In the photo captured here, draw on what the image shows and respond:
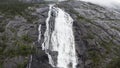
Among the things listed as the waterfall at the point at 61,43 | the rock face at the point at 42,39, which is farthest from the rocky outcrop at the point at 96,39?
the waterfall at the point at 61,43

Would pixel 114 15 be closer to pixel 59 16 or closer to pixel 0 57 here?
pixel 59 16

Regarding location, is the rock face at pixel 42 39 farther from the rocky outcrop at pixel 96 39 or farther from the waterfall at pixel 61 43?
the waterfall at pixel 61 43

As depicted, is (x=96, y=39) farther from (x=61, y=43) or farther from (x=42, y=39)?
(x=42, y=39)

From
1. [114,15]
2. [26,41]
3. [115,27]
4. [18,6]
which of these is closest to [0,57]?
[26,41]

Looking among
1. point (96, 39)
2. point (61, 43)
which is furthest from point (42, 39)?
point (96, 39)

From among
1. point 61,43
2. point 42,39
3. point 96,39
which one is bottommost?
point 61,43

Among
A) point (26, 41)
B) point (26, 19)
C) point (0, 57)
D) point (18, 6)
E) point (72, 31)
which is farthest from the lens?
point (18, 6)
